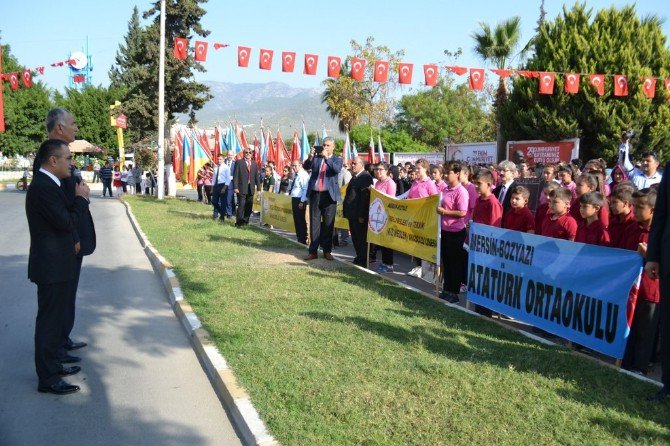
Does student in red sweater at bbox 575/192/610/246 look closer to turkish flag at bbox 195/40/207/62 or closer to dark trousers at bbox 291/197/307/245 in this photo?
dark trousers at bbox 291/197/307/245

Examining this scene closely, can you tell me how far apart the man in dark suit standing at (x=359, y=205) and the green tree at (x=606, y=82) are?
733 inches

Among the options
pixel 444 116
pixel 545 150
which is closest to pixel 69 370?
pixel 545 150

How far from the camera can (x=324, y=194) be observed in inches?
440

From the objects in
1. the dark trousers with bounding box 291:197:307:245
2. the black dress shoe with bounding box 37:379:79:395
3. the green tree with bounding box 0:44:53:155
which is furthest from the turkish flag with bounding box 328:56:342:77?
the green tree with bounding box 0:44:53:155

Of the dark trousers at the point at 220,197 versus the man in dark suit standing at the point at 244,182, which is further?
the dark trousers at the point at 220,197

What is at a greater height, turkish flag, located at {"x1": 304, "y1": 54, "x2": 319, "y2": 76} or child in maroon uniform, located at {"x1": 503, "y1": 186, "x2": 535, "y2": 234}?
turkish flag, located at {"x1": 304, "y1": 54, "x2": 319, "y2": 76}

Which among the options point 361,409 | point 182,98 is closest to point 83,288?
point 361,409

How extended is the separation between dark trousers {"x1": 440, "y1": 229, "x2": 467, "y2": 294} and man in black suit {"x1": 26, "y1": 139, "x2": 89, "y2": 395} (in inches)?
194

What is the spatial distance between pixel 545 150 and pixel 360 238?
16161mm

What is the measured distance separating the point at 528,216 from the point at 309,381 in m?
3.79

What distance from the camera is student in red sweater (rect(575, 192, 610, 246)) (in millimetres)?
6262

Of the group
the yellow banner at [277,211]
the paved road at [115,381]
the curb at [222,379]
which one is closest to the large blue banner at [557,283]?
the curb at [222,379]

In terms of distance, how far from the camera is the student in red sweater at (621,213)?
239 inches

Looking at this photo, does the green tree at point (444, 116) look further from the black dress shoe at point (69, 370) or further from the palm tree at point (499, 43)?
the black dress shoe at point (69, 370)
